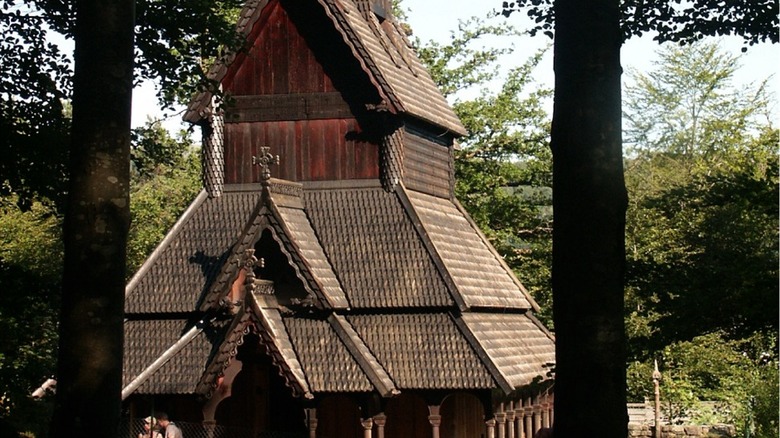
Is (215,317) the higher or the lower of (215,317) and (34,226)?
the lower

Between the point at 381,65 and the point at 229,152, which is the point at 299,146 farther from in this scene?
the point at 381,65

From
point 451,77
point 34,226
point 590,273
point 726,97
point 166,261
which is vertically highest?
point 726,97

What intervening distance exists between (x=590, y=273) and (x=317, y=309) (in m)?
16.1

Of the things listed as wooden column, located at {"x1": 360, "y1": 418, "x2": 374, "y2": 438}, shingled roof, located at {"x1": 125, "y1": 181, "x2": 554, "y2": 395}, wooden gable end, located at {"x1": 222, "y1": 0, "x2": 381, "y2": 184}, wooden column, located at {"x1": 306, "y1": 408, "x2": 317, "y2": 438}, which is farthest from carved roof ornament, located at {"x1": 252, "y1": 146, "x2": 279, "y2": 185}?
wooden column, located at {"x1": 360, "y1": 418, "x2": 374, "y2": 438}

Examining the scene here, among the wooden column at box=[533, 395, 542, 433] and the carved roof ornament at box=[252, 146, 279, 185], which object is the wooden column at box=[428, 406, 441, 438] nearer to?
the wooden column at box=[533, 395, 542, 433]

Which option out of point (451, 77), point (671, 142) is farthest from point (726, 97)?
point (451, 77)

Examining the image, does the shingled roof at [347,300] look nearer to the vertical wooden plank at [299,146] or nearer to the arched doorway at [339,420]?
the vertical wooden plank at [299,146]

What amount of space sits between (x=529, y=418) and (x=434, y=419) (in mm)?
3861

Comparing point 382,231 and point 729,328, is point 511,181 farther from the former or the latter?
point 729,328

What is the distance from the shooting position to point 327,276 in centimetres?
2539

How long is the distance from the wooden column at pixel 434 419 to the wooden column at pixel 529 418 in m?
3.18

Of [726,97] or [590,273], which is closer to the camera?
[590,273]

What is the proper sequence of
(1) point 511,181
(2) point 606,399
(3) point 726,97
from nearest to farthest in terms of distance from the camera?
(2) point 606,399 → (1) point 511,181 → (3) point 726,97

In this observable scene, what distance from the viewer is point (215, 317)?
2544cm
